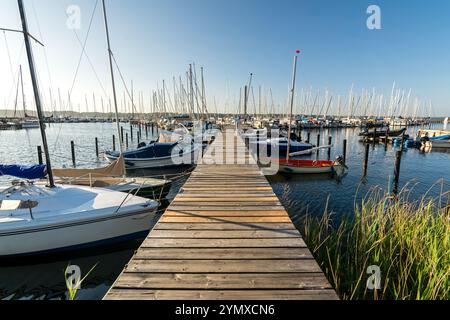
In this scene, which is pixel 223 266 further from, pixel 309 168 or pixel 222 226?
pixel 309 168

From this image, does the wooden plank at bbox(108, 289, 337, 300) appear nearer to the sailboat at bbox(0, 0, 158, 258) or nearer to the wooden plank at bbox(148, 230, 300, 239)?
the wooden plank at bbox(148, 230, 300, 239)

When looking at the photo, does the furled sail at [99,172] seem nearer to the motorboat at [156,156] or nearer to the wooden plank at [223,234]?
the motorboat at [156,156]

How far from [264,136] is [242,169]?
60.2ft

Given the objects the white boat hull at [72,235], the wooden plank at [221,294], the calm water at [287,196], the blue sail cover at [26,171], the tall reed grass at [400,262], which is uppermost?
the blue sail cover at [26,171]

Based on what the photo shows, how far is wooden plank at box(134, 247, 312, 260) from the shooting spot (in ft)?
11.2

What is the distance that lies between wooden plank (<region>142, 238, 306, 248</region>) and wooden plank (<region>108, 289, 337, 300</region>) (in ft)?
3.26

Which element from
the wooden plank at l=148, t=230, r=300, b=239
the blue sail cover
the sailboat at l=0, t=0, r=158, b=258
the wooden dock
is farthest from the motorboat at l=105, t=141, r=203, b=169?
the wooden plank at l=148, t=230, r=300, b=239

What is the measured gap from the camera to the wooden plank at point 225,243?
3.71 meters

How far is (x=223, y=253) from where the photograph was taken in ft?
11.5

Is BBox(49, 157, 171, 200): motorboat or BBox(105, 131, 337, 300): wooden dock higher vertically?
BBox(105, 131, 337, 300): wooden dock

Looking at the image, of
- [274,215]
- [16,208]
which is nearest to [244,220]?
[274,215]

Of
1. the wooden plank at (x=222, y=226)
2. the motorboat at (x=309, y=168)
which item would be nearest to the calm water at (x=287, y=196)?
the motorboat at (x=309, y=168)

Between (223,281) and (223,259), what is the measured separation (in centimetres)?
46

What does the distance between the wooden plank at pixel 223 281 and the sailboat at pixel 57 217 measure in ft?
13.5
